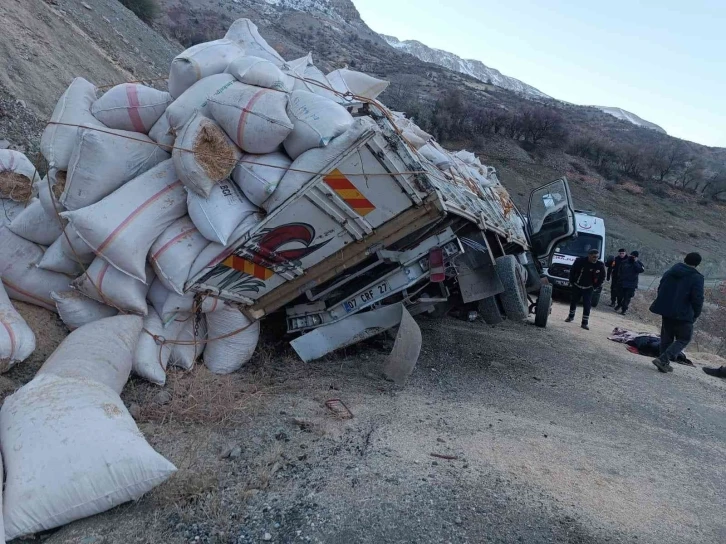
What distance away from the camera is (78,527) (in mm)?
2229

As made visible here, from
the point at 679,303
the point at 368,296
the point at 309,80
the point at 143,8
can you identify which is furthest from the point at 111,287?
the point at 143,8

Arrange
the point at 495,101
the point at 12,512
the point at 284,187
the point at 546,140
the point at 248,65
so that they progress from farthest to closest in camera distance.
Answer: the point at 495,101 → the point at 546,140 → the point at 248,65 → the point at 284,187 → the point at 12,512

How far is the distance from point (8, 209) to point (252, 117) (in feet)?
7.39

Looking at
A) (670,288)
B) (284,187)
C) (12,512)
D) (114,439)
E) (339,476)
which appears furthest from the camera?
(670,288)

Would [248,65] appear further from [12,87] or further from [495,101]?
[495,101]

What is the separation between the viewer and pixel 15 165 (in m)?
4.25

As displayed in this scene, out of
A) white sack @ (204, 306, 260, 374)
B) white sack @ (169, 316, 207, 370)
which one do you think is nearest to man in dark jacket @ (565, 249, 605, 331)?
white sack @ (204, 306, 260, 374)

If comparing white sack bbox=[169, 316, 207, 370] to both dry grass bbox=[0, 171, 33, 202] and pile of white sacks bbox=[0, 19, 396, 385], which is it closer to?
pile of white sacks bbox=[0, 19, 396, 385]

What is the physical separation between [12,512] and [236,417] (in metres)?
1.33

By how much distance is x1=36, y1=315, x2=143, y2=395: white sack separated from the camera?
297 cm

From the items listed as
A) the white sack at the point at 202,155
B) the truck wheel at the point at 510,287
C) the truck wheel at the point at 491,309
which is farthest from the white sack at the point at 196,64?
the truck wheel at the point at 491,309

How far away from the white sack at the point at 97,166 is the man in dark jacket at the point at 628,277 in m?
10.2

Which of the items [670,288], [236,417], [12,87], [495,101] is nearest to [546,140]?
[495,101]

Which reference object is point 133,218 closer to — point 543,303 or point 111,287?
point 111,287
